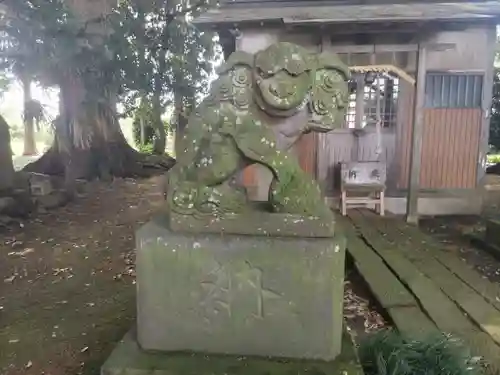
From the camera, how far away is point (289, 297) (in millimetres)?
2668

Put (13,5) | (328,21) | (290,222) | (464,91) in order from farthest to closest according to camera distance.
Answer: (464,91) → (328,21) → (13,5) → (290,222)

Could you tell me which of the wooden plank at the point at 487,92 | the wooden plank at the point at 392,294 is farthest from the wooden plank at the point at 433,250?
the wooden plank at the point at 487,92

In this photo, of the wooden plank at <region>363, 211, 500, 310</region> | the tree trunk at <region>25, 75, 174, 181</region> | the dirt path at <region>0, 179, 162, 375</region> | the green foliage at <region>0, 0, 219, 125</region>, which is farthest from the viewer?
the tree trunk at <region>25, 75, 174, 181</region>

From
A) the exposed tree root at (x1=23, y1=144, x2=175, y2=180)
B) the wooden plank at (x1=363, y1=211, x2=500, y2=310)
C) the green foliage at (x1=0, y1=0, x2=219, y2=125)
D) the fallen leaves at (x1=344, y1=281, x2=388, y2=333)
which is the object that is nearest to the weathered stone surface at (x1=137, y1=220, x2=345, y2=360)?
the fallen leaves at (x1=344, y1=281, x2=388, y2=333)

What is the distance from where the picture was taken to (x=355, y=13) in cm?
821

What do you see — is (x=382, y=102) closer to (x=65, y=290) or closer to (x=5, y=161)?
(x=65, y=290)

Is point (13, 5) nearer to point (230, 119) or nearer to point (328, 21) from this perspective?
point (328, 21)

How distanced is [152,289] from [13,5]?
5914 millimetres

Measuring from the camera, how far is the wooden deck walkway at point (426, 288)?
397 centimetres

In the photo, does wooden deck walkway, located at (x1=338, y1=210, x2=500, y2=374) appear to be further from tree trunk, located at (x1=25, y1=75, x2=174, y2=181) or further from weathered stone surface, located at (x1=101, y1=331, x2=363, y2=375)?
tree trunk, located at (x1=25, y1=75, x2=174, y2=181)

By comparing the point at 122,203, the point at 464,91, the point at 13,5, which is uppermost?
the point at 13,5

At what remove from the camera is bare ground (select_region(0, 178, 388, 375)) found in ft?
12.9

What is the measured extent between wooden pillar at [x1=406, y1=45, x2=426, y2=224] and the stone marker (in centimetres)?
610

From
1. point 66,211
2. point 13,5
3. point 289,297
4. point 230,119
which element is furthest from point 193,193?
point 66,211
